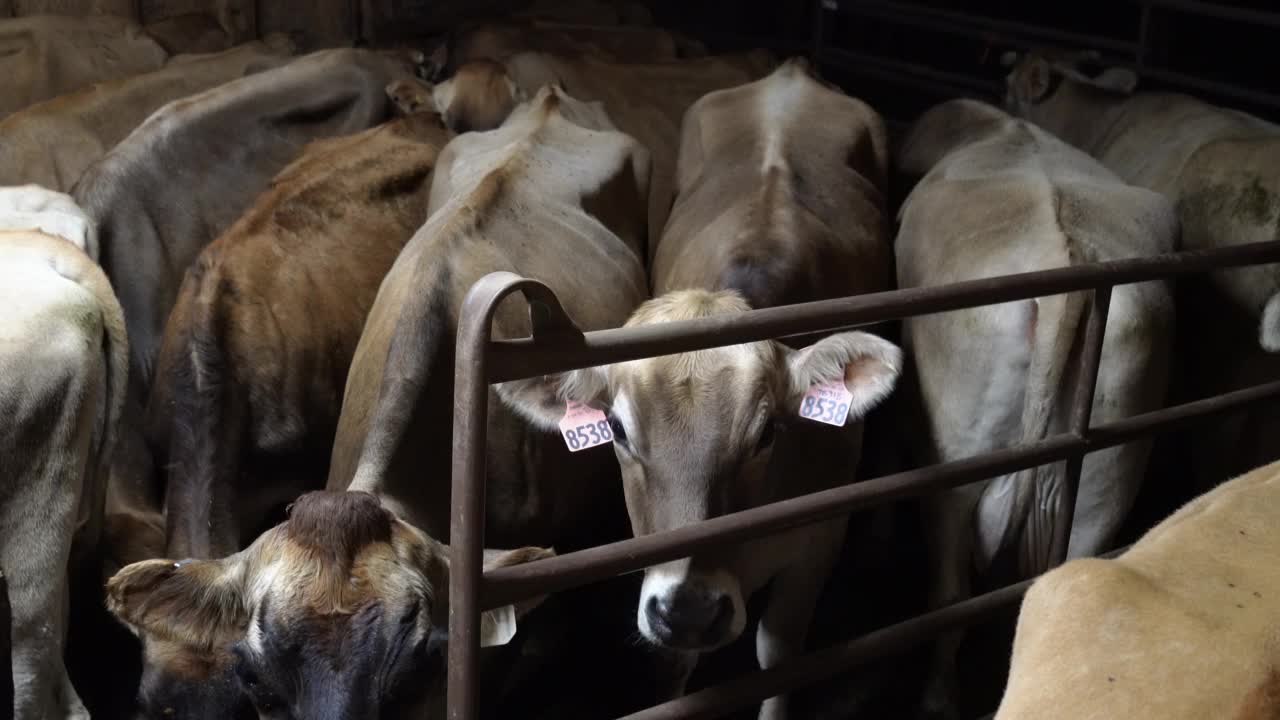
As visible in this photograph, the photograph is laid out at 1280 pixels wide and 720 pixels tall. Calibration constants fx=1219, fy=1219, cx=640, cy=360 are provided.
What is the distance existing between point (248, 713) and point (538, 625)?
1204 mm

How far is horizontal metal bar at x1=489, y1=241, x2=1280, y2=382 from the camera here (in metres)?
2.01

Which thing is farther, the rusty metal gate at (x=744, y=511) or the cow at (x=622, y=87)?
the cow at (x=622, y=87)

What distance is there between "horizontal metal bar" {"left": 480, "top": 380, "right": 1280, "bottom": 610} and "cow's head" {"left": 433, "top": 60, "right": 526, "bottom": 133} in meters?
3.24

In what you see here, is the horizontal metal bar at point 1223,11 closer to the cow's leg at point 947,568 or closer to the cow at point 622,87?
the cow at point 622,87

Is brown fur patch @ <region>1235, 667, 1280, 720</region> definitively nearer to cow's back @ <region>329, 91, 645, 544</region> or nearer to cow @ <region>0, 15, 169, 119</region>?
cow's back @ <region>329, 91, 645, 544</region>

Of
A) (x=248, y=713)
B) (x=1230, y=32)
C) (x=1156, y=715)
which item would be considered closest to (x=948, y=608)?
(x=1156, y=715)

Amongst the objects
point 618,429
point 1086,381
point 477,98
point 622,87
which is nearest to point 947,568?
point 1086,381

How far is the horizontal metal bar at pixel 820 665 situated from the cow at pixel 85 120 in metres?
3.59

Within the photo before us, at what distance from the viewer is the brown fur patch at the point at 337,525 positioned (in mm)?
2465

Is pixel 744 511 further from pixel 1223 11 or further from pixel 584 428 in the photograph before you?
pixel 1223 11

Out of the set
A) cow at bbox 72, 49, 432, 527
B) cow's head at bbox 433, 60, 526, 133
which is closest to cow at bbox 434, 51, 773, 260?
cow's head at bbox 433, 60, 526, 133

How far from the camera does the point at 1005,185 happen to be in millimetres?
3895

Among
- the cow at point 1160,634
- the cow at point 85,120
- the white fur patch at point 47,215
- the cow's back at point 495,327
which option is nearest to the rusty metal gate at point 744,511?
the cow at point 1160,634

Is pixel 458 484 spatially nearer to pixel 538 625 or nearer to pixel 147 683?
pixel 147 683
